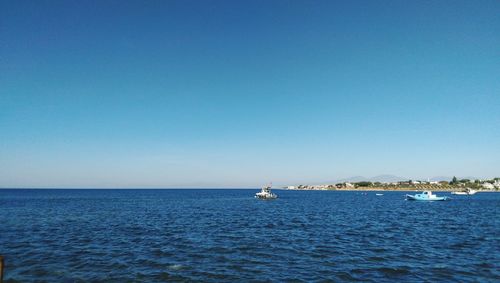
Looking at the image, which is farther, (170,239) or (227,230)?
(227,230)

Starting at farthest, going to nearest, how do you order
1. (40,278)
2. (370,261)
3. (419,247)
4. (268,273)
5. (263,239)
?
(263,239) < (419,247) < (370,261) < (268,273) < (40,278)

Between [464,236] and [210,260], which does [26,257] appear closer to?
[210,260]

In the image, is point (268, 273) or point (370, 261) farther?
point (370, 261)

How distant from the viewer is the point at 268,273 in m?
20.8

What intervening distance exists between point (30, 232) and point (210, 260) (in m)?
29.0

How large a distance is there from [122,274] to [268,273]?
993 cm

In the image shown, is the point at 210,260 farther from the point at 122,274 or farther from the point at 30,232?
the point at 30,232

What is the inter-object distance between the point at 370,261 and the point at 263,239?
41.1 ft

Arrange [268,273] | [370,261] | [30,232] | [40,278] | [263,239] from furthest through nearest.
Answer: [30,232] < [263,239] < [370,261] < [268,273] < [40,278]

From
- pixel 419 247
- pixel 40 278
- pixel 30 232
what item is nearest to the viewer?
pixel 40 278

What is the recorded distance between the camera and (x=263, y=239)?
3341 centimetres

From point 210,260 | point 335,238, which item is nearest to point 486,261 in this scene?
point 335,238

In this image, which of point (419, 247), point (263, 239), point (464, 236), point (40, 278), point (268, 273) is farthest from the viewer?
point (464, 236)

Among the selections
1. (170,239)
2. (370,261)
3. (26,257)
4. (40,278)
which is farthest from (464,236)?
(26,257)
